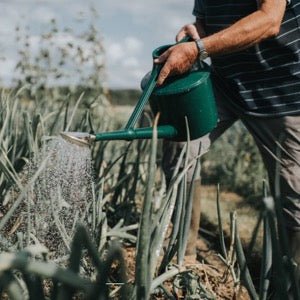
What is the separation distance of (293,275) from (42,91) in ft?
15.5

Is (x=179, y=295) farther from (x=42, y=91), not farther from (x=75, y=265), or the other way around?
(x=42, y=91)

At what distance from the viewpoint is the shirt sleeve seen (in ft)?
8.25

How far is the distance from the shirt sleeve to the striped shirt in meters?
0.14

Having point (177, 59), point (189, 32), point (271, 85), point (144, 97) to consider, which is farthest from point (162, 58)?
point (271, 85)

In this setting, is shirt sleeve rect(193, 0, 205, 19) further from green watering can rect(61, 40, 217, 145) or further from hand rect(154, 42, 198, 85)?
hand rect(154, 42, 198, 85)

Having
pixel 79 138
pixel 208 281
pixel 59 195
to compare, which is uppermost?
pixel 79 138

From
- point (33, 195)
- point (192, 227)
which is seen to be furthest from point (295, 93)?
point (33, 195)

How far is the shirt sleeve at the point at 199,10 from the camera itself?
2513 millimetres

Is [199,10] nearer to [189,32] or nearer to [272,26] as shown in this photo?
[189,32]

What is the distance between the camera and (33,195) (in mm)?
2205

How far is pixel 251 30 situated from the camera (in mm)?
1994

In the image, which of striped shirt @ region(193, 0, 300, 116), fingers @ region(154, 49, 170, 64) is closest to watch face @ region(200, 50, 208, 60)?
fingers @ region(154, 49, 170, 64)

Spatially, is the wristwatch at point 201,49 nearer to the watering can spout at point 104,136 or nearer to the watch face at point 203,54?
the watch face at point 203,54

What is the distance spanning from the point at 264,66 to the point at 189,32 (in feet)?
0.92
